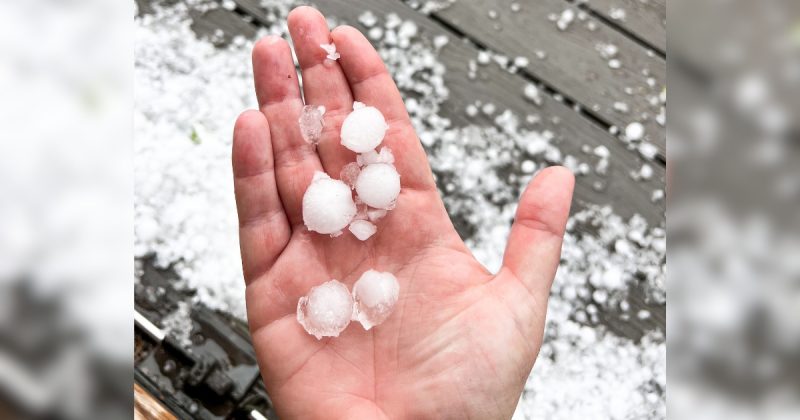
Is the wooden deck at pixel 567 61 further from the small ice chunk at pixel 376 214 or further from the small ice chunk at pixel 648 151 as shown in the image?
the small ice chunk at pixel 376 214

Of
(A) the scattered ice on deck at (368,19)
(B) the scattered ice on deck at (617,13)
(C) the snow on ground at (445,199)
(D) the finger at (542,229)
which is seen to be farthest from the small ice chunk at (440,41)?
(D) the finger at (542,229)

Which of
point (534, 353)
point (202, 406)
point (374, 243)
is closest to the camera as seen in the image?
point (534, 353)

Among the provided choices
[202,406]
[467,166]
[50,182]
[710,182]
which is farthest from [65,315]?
[467,166]

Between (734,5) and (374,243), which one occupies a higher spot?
(734,5)

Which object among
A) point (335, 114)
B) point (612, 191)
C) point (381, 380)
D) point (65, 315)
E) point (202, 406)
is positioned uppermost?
point (65, 315)

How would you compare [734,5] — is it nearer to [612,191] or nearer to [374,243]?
[374,243]

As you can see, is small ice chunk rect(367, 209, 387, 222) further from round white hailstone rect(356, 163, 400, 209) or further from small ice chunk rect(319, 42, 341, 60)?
small ice chunk rect(319, 42, 341, 60)

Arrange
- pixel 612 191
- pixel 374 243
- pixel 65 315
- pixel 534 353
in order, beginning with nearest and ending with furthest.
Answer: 1. pixel 65 315
2. pixel 534 353
3. pixel 374 243
4. pixel 612 191
